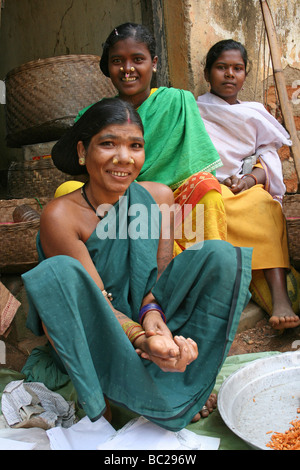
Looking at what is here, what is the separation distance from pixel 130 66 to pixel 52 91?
118 cm

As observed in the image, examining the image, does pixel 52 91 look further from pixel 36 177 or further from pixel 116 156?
pixel 116 156

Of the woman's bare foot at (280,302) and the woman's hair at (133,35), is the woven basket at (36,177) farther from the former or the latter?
the woman's bare foot at (280,302)

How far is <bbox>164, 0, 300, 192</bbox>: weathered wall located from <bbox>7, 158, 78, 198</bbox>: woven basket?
1116mm

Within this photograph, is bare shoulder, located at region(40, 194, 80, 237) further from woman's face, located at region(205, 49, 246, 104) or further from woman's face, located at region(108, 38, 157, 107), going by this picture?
woman's face, located at region(205, 49, 246, 104)

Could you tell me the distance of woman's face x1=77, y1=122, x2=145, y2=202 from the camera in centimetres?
189

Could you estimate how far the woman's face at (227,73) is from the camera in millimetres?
3197

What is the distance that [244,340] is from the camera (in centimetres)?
270

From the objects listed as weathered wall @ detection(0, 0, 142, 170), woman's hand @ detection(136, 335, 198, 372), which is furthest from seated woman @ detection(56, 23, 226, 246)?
weathered wall @ detection(0, 0, 142, 170)

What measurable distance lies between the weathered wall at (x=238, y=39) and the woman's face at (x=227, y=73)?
267mm

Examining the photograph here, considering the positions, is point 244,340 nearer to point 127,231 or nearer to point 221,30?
point 127,231

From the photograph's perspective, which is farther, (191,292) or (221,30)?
(221,30)

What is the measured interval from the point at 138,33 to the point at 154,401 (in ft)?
6.50

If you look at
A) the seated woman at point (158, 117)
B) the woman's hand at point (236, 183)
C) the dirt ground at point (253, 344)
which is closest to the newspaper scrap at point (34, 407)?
the dirt ground at point (253, 344)
